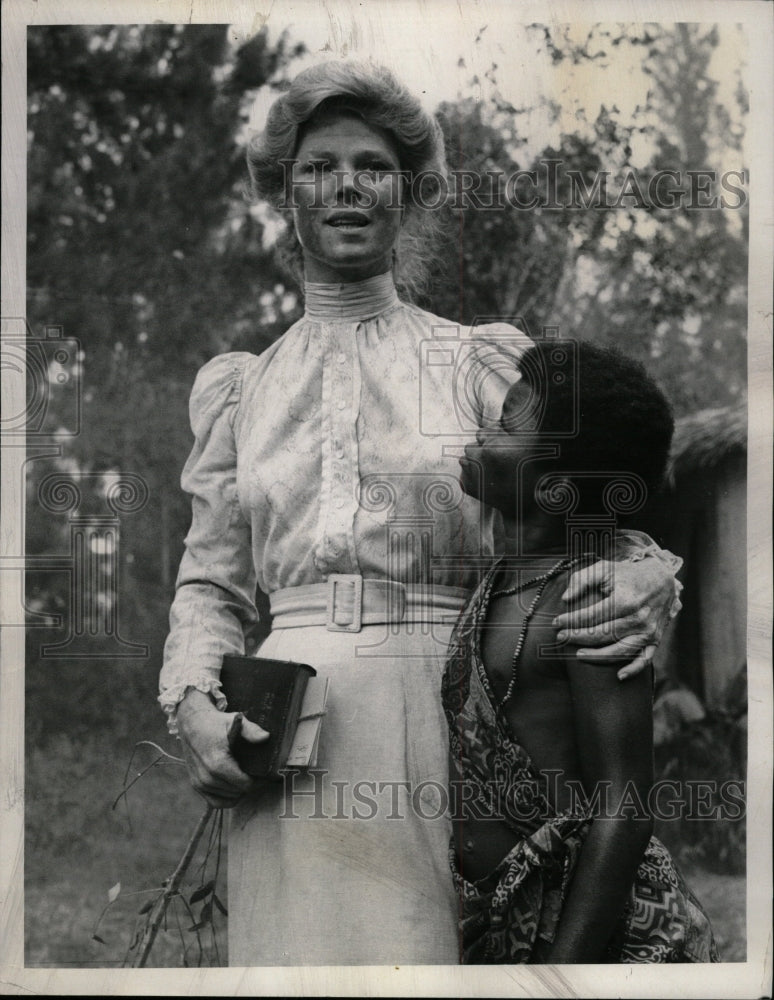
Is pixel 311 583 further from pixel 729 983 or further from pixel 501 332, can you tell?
pixel 729 983

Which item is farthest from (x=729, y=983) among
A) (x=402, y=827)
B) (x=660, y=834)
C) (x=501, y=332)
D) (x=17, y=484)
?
(x=17, y=484)

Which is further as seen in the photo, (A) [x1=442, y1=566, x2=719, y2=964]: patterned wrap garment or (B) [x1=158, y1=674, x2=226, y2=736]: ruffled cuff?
(B) [x1=158, y1=674, x2=226, y2=736]: ruffled cuff

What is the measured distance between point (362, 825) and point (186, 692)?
74 cm

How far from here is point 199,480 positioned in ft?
15.1

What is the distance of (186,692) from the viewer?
4477 millimetres

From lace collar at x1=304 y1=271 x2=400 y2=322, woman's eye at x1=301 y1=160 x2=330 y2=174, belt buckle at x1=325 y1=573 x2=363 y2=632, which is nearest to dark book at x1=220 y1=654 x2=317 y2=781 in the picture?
belt buckle at x1=325 y1=573 x2=363 y2=632

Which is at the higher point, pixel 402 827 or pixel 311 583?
pixel 311 583

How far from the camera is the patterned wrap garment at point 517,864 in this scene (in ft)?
14.2

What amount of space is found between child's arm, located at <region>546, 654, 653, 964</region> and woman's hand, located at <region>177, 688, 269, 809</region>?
1061 millimetres

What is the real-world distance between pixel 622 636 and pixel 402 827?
3.22ft

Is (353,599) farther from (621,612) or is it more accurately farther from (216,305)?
(216,305)

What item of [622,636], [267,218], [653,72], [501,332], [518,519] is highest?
[653,72]

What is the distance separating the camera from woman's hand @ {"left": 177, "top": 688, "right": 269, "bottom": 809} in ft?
14.4
